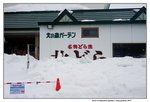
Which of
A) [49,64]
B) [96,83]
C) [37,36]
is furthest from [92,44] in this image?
[37,36]

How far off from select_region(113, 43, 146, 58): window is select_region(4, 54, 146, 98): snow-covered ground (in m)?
2.66

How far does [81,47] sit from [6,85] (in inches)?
245

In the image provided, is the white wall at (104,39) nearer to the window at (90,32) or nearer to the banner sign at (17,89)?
the window at (90,32)

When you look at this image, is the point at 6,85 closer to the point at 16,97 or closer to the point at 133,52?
the point at 16,97

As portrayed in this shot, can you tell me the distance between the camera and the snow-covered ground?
5893 millimetres

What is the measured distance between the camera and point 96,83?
652cm

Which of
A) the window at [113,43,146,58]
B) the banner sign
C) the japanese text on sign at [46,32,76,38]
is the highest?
the japanese text on sign at [46,32,76,38]

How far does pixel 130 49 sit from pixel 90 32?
3162 millimetres

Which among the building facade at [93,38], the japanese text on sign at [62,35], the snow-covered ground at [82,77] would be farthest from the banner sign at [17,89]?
the japanese text on sign at [62,35]

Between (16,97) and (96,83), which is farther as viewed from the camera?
(96,83)

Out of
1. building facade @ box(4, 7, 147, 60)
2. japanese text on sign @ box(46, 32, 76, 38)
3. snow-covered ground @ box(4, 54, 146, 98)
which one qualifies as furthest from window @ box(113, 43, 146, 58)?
japanese text on sign @ box(46, 32, 76, 38)

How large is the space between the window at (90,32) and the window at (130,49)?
5.13ft

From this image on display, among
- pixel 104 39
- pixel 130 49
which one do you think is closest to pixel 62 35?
pixel 104 39

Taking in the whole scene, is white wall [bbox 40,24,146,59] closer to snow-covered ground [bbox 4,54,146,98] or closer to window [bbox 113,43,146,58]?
window [bbox 113,43,146,58]
